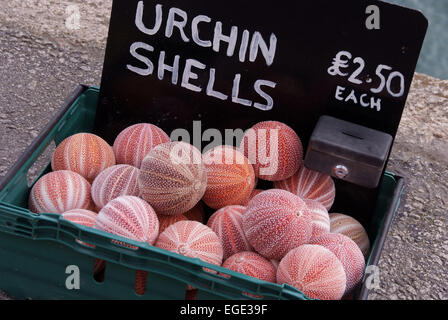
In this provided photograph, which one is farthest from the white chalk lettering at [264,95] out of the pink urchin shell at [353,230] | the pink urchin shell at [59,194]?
the pink urchin shell at [59,194]

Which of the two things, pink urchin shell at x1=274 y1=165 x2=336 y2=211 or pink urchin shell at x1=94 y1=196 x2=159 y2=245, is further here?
pink urchin shell at x1=274 y1=165 x2=336 y2=211

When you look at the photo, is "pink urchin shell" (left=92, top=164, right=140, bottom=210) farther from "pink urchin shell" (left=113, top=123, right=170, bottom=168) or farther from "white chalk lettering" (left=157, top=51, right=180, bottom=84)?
"white chalk lettering" (left=157, top=51, right=180, bottom=84)

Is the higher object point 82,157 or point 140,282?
point 82,157

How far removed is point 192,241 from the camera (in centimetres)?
180

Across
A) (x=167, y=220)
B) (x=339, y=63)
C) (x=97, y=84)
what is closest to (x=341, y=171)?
(x=339, y=63)

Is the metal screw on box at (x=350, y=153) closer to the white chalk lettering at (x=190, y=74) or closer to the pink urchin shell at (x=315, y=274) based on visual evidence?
the pink urchin shell at (x=315, y=274)

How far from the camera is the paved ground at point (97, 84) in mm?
2635

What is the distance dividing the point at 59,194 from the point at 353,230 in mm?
1041

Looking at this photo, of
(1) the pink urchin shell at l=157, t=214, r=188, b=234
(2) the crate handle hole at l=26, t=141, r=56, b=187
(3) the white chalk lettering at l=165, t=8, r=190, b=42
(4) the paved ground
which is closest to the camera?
(1) the pink urchin shell at l=157, t=214, r=188, b=234

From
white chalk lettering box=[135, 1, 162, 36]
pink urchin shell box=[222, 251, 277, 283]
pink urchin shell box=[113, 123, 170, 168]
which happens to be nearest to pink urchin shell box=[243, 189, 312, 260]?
pink urchin shell box=[222, 251, 277, 283]

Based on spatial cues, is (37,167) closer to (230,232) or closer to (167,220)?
(167,220)

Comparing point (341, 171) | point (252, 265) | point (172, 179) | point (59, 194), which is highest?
point (341, 171)

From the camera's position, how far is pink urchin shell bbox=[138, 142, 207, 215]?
1.87m

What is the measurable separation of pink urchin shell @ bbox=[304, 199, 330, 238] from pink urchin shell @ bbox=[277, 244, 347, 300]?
0.22m
